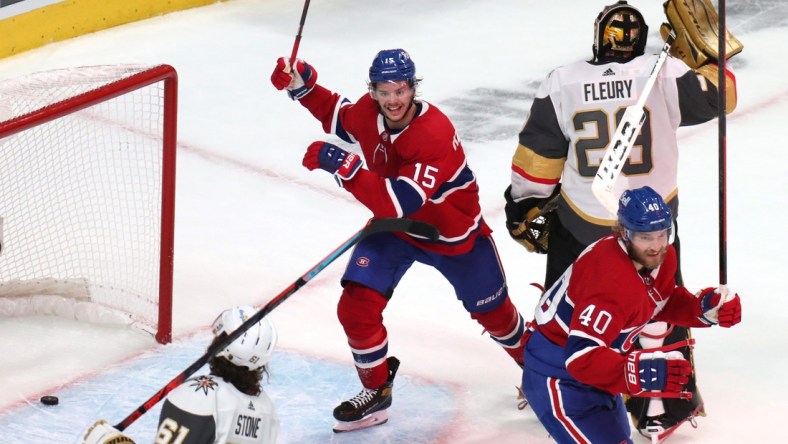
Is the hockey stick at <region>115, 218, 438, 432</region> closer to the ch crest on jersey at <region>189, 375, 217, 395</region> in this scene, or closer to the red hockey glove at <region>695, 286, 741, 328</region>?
the ch crest on jersey at <region>189, 375, 217, 395</region>

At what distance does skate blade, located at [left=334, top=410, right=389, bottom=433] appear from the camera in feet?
13.5

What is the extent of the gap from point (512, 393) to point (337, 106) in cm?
102

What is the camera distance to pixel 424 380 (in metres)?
4.43

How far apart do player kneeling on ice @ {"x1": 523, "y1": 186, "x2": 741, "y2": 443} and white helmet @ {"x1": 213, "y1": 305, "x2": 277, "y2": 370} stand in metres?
0.71

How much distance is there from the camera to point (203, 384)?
9.23 ft

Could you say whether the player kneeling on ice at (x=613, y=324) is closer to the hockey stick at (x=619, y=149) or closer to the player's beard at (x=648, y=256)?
the player's beard at (x=648, y=256)

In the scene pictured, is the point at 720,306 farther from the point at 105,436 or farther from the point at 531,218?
the point at 105,436

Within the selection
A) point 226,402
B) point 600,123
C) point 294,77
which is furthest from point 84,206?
point 226,402

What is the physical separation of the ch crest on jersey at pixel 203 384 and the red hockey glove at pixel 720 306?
127 cm

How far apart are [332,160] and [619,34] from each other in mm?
854

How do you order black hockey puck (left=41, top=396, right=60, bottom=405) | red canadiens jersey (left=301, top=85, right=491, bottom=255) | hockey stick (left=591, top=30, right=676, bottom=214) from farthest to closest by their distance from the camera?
black hockey puck (left=41, top=396, right=60, bottom=405), red canadiens jersey (left=301, top=85, right=491, bottom=255), hockey stick (left=591, top=30, right=676, bottom=214)

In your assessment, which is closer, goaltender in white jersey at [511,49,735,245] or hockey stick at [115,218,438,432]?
hockey stick at [115,218,438,432]

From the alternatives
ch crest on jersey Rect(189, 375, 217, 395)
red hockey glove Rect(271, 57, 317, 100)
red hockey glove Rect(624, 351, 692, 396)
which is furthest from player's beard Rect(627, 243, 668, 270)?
red hockey glove Rect(271, 57, 317, 100)

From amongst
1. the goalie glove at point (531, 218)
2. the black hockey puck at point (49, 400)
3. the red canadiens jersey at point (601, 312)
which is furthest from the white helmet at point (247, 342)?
the black hockey puck at point (49, 400)
